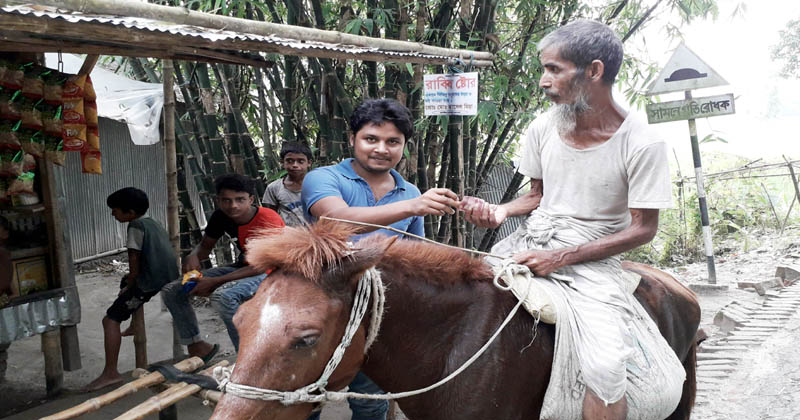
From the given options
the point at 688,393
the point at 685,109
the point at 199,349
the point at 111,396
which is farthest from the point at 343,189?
the point at 685,109

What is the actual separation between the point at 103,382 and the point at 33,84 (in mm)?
2305

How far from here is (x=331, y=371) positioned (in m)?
1.77

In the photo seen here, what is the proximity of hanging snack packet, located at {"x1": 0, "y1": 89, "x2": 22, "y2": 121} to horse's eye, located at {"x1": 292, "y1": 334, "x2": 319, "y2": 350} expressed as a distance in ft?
11.5

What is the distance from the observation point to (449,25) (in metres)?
4.98

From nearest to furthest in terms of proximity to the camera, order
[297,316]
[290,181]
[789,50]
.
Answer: [297,316]
[290,181]
[789,50]

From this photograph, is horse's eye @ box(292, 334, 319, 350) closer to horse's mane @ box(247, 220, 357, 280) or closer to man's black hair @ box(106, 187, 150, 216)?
horse's mane @ box(247, 220, 357, 280)

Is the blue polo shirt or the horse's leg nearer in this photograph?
the blue polo shirt

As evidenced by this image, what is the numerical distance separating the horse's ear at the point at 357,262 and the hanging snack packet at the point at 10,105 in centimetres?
344

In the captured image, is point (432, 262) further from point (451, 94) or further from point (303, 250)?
point (451, 94)

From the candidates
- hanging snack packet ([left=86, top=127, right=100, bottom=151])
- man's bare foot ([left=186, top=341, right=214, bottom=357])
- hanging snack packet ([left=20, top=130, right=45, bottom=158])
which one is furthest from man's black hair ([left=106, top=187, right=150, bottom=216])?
man's bare foot ([left=186, top=341, right=214, bottom=357])

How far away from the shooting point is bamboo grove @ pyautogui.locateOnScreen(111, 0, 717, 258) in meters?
4.84

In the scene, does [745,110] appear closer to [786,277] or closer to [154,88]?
[786,277]

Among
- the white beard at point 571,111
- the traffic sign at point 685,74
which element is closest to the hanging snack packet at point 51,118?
the white beard at point 571,111

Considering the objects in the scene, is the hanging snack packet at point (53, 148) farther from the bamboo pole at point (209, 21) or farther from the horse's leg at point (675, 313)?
the horse's leg at point (675, 313)
